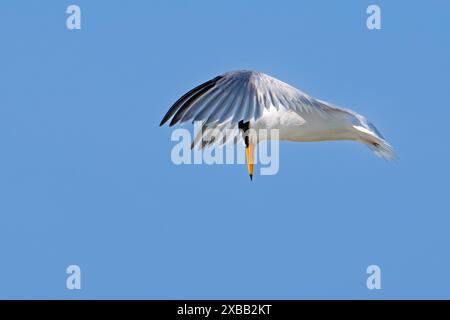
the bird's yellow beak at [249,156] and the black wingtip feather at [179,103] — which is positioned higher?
the black wingtip feather at [179,103]

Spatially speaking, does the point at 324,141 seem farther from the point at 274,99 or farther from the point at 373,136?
the point at 274,99

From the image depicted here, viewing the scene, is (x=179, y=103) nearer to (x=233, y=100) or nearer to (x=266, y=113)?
(x=233, y=100)

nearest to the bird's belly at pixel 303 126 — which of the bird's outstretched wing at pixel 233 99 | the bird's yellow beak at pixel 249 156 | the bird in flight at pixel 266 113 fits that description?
the bird in flight at pixel 266 113

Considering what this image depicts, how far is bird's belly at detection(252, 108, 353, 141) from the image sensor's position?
14570 mm

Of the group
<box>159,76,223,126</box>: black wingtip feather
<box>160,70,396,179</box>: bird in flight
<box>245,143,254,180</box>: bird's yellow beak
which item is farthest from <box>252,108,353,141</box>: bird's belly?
<box>159,76,223,126</box>: black wingtip feather

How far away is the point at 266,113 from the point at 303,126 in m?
0.44

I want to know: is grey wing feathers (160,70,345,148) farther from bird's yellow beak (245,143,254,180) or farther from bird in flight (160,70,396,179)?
bird's yellow beak (245,143,254,180)

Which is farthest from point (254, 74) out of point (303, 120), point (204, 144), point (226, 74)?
point (204, 144)

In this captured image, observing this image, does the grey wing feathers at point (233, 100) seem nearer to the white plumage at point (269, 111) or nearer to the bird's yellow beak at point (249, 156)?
the white plumage at point (269, 111)

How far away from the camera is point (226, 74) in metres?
13.6

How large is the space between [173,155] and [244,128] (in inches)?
36.7

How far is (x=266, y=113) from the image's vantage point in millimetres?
14797

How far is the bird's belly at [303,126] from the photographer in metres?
14.6

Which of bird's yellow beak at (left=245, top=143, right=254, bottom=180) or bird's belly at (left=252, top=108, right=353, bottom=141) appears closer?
bird's belly at (left=252, top=108, right=353, bottom=141)
